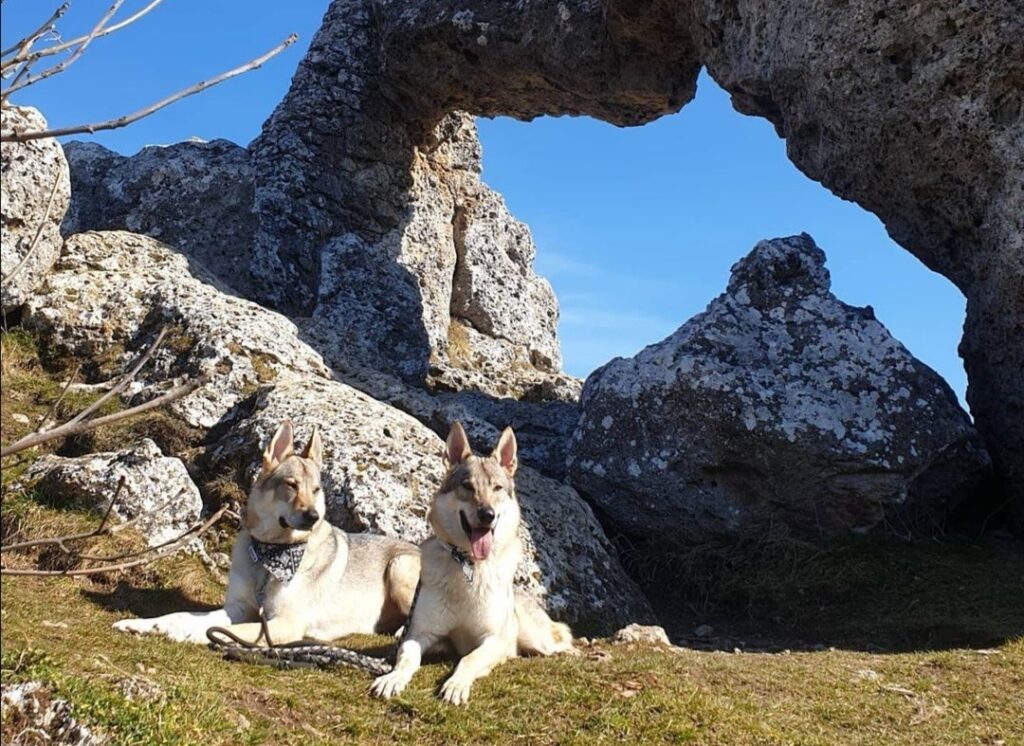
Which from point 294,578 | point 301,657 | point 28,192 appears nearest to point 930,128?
point 294,578

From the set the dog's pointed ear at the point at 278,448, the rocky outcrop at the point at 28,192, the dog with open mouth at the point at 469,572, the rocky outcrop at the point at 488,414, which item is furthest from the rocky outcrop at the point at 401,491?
the rocky outcrop at the point at 28,192

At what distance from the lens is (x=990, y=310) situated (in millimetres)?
14312

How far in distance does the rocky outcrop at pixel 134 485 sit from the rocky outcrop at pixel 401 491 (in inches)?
46.7

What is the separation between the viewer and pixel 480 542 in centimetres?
910

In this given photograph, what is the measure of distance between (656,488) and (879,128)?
5762 millimetres

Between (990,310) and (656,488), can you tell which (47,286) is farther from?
(990,310)

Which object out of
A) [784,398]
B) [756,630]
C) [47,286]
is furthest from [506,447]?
[47,286]

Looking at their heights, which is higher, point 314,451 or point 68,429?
point 314,451

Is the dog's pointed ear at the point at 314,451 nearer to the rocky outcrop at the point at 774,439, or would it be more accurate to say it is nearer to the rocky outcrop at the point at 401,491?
the rocky outcrop at the point at 401,491

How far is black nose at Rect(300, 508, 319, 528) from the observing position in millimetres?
9562

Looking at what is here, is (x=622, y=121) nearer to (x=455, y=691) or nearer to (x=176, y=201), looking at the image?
(x=176, y=201)

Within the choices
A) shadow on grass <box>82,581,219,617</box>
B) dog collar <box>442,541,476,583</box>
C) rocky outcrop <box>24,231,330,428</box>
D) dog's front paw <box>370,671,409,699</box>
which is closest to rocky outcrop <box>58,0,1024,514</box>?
rocky outcrop <box>24,231,330,428</box>

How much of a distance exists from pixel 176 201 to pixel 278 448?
35.3 ft

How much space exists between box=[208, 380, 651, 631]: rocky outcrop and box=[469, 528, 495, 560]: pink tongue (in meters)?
2.88
